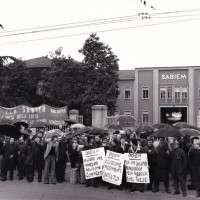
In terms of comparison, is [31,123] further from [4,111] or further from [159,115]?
[159,115]

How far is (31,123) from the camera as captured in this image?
20672 millimetres

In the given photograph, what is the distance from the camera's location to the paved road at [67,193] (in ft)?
34.8

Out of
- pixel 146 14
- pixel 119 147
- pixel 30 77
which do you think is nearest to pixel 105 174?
pixel 119 147

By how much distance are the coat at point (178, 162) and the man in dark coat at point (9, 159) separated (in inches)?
240

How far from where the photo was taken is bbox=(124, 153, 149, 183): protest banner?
11.5 metres

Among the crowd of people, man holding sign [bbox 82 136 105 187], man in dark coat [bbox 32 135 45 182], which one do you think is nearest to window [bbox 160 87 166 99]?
the crowd of people

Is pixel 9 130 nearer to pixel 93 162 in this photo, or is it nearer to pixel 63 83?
pixel 93 162

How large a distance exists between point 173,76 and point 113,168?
4221cm

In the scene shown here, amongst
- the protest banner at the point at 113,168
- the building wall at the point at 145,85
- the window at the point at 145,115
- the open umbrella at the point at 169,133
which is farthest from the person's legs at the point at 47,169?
the window at the point at 145,115

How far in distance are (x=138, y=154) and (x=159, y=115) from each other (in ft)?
136

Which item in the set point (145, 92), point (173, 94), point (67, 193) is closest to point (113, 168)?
point (67, 193)

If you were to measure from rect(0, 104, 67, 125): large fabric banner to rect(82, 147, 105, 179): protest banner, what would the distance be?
870 centimetres

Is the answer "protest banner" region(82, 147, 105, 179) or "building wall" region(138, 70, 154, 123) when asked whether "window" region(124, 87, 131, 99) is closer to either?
"building wall" region(138, 70, 154, 123)

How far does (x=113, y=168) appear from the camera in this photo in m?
11.8
